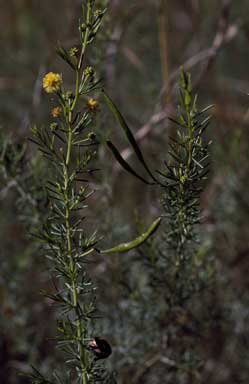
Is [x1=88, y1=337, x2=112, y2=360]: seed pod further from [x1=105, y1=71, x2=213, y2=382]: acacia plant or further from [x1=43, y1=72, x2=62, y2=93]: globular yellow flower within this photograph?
[x1=43, y1=72, x2=62, y2=93]: globular yellow flower

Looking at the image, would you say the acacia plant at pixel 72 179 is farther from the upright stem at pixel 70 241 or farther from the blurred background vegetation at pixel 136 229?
the blurred background vegetation at pixel 136 229

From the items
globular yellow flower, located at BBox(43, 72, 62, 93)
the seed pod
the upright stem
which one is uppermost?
globular yellow flower, located at BBox(43, 72, 62, 93)

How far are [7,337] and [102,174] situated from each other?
59 cm

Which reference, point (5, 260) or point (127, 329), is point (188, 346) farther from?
point (5, 260)

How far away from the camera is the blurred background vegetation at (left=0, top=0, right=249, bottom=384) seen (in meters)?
1.32

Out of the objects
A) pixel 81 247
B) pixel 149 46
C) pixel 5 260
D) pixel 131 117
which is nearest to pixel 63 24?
pixel 149 46

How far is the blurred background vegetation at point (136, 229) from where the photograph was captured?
132 centimetres

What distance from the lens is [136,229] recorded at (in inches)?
45.1

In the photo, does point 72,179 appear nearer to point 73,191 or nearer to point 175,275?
point 73,191

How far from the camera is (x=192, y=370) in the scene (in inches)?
47.9

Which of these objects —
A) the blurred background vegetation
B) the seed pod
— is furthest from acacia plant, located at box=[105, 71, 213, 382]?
the seed pod

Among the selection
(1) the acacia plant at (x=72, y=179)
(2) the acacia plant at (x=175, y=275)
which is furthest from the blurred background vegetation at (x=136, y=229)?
(1) the acacia plant at (x=72, y=179)

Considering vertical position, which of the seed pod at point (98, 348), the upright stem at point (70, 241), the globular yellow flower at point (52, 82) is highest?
the globular yellow flower at point (52, 82)

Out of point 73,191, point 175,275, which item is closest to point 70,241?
point 73,191
